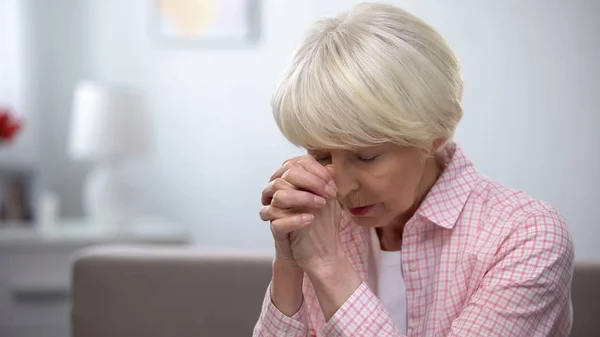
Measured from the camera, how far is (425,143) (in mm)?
1120

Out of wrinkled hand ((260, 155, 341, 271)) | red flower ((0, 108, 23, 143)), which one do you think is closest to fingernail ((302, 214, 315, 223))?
wrinkled hand ((260, 155, 341, 271))

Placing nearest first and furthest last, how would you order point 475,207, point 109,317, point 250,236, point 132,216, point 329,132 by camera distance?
1. point 329,132
2. point 475,207
3. point 109,317
4. point 132,216
5. point 250,236

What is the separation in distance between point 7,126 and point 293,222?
2277 millimetres

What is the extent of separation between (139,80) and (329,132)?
2.51 m

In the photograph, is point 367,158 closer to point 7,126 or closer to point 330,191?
point 330,191

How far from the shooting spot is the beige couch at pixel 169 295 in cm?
150

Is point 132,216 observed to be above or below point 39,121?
below

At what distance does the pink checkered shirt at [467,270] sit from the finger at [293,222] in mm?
126

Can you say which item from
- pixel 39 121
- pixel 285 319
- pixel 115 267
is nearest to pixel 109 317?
pixel 115 267

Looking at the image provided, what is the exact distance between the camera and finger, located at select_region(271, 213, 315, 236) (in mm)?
1053

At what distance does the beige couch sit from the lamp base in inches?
60.8

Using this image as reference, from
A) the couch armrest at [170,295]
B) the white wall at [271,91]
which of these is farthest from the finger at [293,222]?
Result: the white wall at [271,91]

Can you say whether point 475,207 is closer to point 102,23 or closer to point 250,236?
point 250,236

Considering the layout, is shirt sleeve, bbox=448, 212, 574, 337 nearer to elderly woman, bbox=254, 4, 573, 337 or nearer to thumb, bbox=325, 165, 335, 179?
elderly woman, bbox=254, 4, 573, 337
